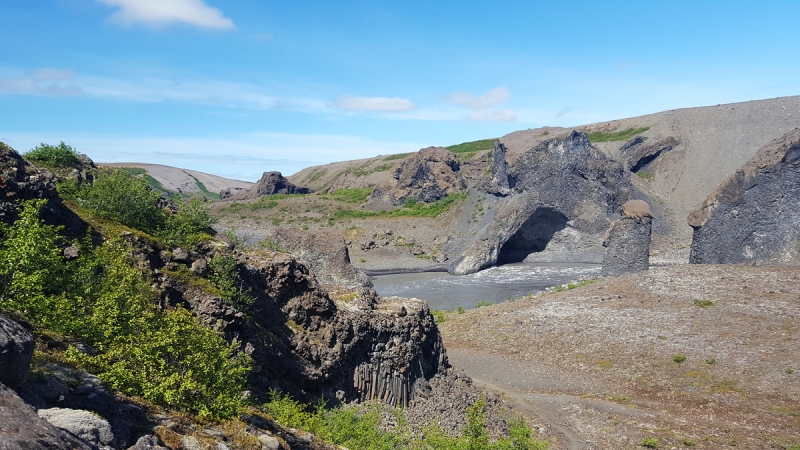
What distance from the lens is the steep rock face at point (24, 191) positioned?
37.6ft

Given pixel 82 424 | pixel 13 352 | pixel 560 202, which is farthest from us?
pixel 560 202

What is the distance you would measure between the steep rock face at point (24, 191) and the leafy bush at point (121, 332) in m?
3.28

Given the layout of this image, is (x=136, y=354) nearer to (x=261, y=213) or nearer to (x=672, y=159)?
(x=261, y=213)

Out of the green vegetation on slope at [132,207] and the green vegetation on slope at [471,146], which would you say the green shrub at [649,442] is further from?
the green vegetation on slope at [471,146]

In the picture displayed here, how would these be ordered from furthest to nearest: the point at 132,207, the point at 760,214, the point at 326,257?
the point at 760,214, the point at 326,257, the point at 132,207

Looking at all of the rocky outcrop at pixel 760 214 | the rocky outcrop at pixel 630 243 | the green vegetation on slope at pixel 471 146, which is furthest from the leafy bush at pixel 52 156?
the green vegetation on slope at pixel 471 146

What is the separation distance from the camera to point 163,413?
7.86 m

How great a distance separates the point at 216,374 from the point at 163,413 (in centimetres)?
102

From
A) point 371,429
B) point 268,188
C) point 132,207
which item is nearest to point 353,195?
point 268,188

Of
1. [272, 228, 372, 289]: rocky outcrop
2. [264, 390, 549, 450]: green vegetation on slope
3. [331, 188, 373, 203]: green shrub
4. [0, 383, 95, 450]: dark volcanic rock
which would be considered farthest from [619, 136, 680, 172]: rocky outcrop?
[0, 383, 95, 450]: dark volcanic rock

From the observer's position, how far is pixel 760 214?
38.1m

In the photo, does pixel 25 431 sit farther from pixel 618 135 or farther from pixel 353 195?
pixel 618 135

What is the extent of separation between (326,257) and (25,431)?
27.8m

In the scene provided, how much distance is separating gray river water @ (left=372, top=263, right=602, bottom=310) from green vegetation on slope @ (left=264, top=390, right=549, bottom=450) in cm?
2523
